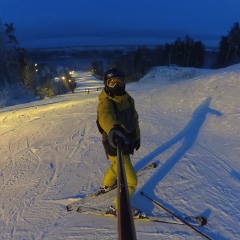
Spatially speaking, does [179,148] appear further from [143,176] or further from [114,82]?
[114,82]

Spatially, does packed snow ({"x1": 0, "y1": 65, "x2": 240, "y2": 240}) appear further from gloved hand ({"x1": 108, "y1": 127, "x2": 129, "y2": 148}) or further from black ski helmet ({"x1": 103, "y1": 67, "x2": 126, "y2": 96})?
black ski helmet ({"x1": 103, "y1": 67, "x2": 126, "y2": 96})

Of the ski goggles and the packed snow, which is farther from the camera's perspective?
the packed snow

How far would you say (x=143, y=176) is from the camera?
192 inches

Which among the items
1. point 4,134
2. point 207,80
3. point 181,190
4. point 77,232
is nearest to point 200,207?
point 181,190

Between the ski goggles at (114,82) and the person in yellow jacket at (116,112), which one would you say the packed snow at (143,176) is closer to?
the person in yellow jacket at (116,112)

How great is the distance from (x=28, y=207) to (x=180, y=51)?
6322 cm

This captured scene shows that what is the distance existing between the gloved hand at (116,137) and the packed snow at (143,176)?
1554 millimetres

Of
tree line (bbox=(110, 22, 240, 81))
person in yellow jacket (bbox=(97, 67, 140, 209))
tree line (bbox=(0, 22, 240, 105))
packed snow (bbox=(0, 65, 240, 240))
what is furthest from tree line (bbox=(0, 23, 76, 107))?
person in yellow jacket (bbox=(97, 67, 140, 209))

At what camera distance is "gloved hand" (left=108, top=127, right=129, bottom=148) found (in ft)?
8.64

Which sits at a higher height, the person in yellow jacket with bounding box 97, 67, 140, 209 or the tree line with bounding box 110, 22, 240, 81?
the person in yellow jacket with bounding box 97, 67, 140, 209

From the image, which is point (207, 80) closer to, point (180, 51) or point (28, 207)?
point (28, 207)

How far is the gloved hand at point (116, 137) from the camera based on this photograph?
8.64 feet

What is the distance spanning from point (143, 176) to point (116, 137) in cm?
243

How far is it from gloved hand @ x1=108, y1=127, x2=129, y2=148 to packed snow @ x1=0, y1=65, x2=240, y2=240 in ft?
5.10
